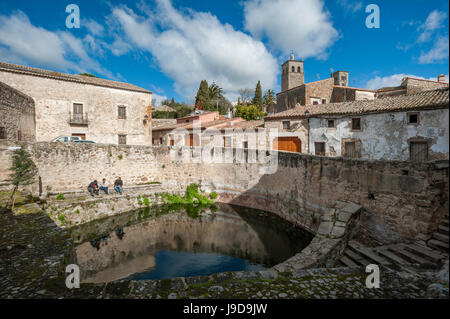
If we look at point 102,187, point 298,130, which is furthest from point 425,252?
point 102,187

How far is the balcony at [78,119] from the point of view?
19.5 metres

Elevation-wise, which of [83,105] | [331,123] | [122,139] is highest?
[83,105]

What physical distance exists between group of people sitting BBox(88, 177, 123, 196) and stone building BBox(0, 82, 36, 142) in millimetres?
5201

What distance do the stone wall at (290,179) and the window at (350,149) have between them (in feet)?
22.5

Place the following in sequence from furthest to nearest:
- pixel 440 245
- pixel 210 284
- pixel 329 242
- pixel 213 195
Result: 1. pixel 213 195
2. pixel 329 242
3. pixel 440 245
4. pixel 210 284

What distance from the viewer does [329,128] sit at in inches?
709

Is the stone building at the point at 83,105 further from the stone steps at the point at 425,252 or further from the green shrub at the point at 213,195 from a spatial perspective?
the stone steps at the point at 425,252

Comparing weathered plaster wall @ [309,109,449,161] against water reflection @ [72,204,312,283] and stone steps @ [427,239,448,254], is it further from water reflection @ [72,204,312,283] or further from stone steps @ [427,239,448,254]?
stone steps @ [427,239,448,254]

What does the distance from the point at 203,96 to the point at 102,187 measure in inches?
1359

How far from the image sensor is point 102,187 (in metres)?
14.2

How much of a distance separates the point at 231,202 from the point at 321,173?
7.64m

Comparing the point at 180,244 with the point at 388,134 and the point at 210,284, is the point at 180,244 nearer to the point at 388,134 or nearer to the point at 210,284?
the point at 210,284

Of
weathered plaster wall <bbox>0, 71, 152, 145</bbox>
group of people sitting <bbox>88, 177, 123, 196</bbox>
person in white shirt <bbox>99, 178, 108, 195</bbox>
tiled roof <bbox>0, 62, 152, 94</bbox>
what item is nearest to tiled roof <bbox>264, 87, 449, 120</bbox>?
weathered plaster wall <bbox>0, 71, 152, 145</bbox>

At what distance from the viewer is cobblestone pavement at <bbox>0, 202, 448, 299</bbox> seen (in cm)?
337
